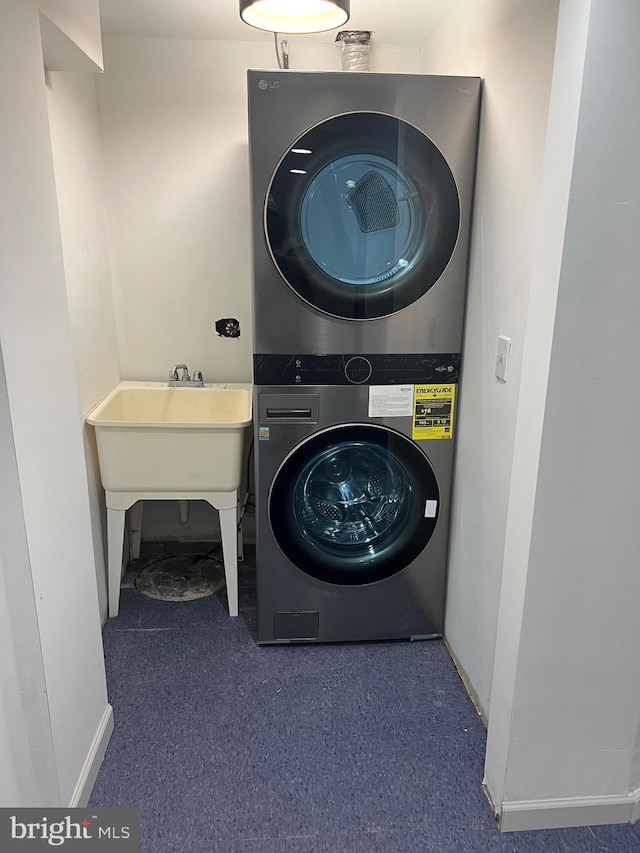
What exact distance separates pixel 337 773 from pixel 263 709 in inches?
13.5

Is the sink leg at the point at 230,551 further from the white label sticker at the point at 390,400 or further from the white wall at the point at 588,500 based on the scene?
the white wall at the point at 588,500

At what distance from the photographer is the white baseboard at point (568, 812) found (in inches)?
63.9

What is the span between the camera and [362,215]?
2018 mm

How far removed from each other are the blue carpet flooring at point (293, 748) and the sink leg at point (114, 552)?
0.09 metres

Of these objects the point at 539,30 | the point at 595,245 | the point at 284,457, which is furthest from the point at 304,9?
the point at 284,457

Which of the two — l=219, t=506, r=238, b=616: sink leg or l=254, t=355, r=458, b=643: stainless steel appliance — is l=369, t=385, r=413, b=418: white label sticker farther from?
l=219, t=506, r=238, b=616: sink leg

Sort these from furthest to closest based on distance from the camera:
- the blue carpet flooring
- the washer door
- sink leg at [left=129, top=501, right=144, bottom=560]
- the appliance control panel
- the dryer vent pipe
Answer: sink leg at [left=129, top=501, right=144, bottom=560] < the dryer vent pipe < the washer door < the appliance control panel < the blue carpet flooring

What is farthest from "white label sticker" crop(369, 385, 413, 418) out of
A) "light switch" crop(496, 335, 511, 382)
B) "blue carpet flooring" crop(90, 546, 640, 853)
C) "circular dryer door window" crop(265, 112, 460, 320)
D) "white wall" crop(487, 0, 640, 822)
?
A: "blue carpet flooring" crop(90, 546, 640, 853)

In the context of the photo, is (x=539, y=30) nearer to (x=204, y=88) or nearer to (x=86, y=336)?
Answer: (x=204, y=88)

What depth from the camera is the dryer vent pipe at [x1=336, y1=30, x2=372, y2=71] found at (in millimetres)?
2439

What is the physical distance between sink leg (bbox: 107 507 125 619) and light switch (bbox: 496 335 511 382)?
1487 mm

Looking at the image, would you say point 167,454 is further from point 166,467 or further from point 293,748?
point 293,748

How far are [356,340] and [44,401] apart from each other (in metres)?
1.01

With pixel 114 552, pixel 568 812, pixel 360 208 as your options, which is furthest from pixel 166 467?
pixel 568 812
